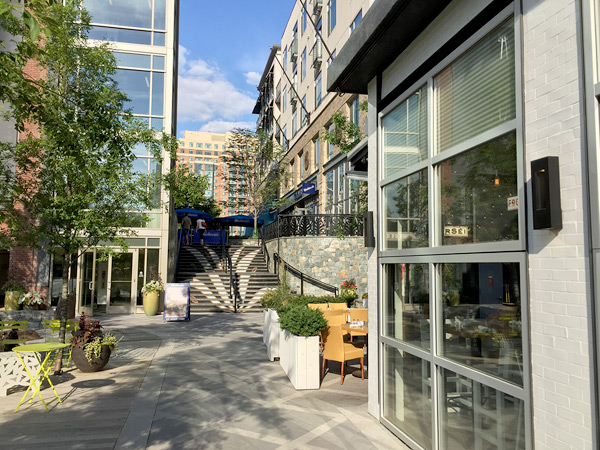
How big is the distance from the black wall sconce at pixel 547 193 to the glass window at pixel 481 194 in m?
0.40

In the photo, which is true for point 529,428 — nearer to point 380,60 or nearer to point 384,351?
point 384,351

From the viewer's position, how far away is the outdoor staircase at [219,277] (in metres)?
19.1

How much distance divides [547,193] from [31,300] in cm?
1760

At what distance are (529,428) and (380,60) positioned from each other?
460 cm

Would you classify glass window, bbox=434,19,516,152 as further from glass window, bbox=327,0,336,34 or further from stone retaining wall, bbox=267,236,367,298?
glass window, bbox=327,0,336,34

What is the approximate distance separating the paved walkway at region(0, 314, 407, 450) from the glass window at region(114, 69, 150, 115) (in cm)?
1259

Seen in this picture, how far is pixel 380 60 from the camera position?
19.9 ft

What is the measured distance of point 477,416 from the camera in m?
3.91

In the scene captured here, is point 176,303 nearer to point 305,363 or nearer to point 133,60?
point 305,363

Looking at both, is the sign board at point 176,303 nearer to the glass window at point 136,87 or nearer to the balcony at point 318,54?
the glass window at point 136,87

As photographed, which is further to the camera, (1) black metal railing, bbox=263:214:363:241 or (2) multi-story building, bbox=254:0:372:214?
(2) multi-story building, bbox=254:0:372:214

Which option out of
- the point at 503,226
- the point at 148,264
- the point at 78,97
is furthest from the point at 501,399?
the point at 148,264

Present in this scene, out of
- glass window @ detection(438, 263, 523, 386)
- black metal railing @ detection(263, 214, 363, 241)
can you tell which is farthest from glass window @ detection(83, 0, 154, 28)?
glass window @ detection(438, 263, 523, 386)

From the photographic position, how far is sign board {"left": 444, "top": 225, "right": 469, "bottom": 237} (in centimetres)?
423
